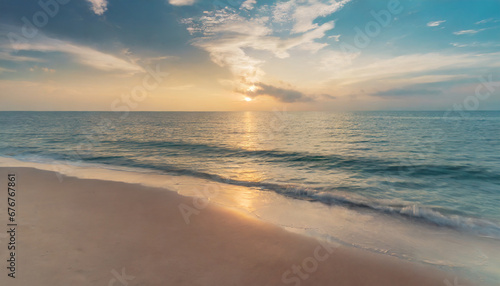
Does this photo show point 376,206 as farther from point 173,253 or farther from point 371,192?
point 173,253

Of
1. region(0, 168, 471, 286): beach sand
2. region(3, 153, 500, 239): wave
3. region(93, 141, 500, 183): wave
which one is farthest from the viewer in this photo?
region(93, 141, 500, 183): wave

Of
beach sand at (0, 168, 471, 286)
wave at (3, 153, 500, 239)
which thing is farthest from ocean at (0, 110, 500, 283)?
beach sand at (0, 168, 471, 286)

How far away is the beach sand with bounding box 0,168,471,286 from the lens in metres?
5.05

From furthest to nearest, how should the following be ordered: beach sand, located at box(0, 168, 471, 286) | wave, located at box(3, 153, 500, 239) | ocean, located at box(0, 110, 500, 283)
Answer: wave, located at box(3, 153, 500, 239) → ocean, located at box(0, 110, 500, 283) → beach sand, located at box(0, 168, 471, 286)

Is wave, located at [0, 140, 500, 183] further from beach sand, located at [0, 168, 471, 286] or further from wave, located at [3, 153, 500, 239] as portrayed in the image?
beach sand, located at [0, 168, 471, 286]

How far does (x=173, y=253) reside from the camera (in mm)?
5906

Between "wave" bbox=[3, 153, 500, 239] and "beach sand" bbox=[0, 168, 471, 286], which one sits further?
"wave" bbox=[3, 153, 500, 239]

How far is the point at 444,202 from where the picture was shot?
11.0 meters

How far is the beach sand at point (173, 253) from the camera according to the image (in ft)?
16.6

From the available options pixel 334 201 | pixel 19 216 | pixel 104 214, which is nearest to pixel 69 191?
pixel 19 216

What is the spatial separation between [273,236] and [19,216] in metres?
8.80

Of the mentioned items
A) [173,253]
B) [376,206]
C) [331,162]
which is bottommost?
[173,253]

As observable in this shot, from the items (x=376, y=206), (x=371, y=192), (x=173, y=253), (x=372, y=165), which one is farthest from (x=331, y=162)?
(x=173, y=253)

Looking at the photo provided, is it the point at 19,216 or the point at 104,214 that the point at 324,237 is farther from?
the point at 19,216
